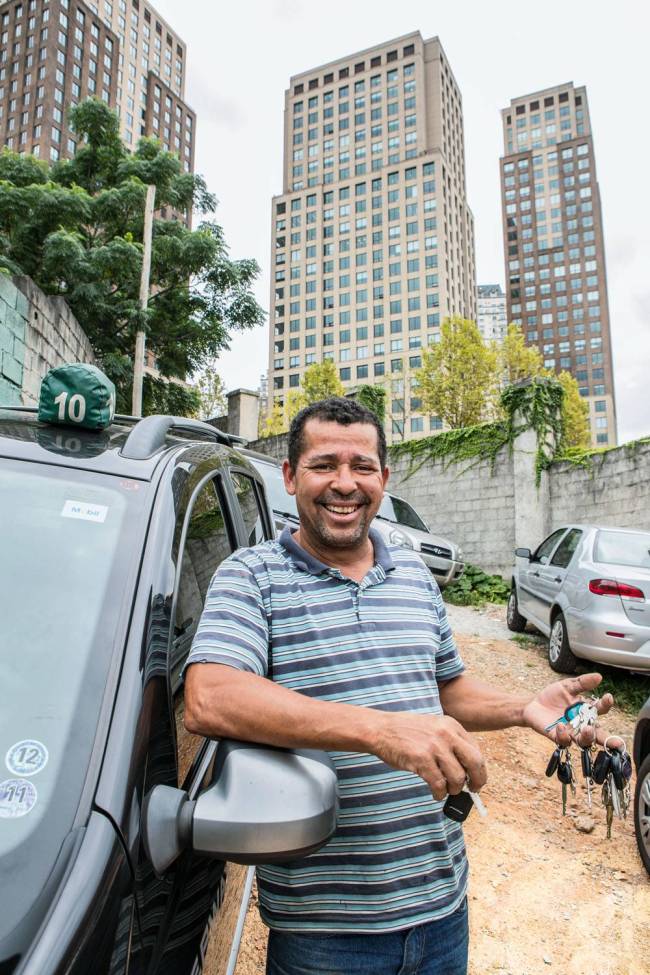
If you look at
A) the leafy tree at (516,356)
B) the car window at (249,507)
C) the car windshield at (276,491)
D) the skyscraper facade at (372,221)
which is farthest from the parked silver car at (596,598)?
the skyscraper facade at (372,221)

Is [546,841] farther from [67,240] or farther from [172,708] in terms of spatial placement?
[67,240]

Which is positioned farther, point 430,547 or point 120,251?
point 120,251

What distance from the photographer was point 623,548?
5.88 meters

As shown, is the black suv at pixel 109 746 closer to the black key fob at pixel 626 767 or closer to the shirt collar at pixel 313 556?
the shirt collar at pixel 313 556

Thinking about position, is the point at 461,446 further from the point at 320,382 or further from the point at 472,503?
the point at 320,382

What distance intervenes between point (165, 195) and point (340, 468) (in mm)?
19238

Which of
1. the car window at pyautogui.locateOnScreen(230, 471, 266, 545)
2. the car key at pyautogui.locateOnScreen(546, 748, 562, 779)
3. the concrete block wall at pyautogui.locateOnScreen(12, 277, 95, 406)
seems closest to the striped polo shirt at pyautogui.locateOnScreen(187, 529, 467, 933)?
the car key at pyautogui.locateOnScreen(546, 748, 562, 779)

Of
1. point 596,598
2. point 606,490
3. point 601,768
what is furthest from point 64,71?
point 601,768

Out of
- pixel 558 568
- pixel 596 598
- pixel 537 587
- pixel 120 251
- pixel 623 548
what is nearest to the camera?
pixel 596 598

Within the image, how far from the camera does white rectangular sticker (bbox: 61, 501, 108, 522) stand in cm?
133

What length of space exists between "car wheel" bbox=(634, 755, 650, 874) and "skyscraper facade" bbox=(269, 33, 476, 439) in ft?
229

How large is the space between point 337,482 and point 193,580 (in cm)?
46

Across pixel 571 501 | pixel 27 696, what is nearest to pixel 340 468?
pixel 27 696

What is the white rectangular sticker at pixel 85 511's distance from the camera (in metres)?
1.33
